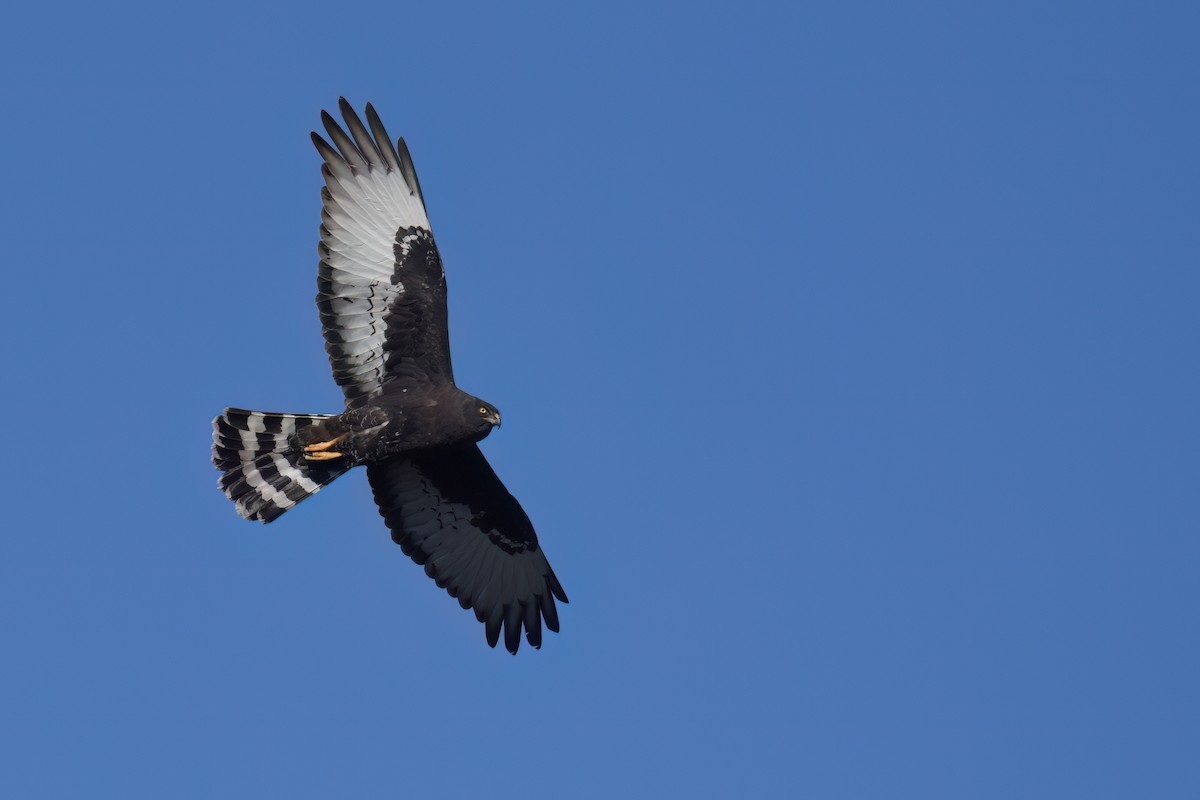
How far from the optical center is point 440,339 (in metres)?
19.6

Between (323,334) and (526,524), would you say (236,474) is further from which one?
(526,524)

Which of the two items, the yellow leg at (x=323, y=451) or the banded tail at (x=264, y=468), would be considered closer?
the yellow leg at (x=323, y=451)

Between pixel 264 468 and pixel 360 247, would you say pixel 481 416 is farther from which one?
pixel 264 468

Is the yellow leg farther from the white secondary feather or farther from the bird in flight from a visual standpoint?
the white secondary feather

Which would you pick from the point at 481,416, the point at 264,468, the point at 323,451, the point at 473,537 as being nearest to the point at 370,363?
the point at 323,451

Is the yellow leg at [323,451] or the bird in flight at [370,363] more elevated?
the bird in flight at [370,363]

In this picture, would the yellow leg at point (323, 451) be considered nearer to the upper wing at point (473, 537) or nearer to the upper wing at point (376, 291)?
the upper wing at point (376, 291)

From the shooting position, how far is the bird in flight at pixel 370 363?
1934 centimetres

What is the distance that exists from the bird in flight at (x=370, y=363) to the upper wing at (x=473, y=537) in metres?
0.08

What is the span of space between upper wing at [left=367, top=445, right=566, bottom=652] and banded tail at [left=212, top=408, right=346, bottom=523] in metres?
0.96

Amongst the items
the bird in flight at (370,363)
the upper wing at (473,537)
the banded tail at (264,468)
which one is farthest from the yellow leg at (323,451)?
the upper wing at (473,537)

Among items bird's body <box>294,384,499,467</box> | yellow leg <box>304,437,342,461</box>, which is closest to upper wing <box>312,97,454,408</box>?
bird's body <box>294,384,499,467</box>

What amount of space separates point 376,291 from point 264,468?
232 cm

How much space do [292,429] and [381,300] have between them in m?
1.73
